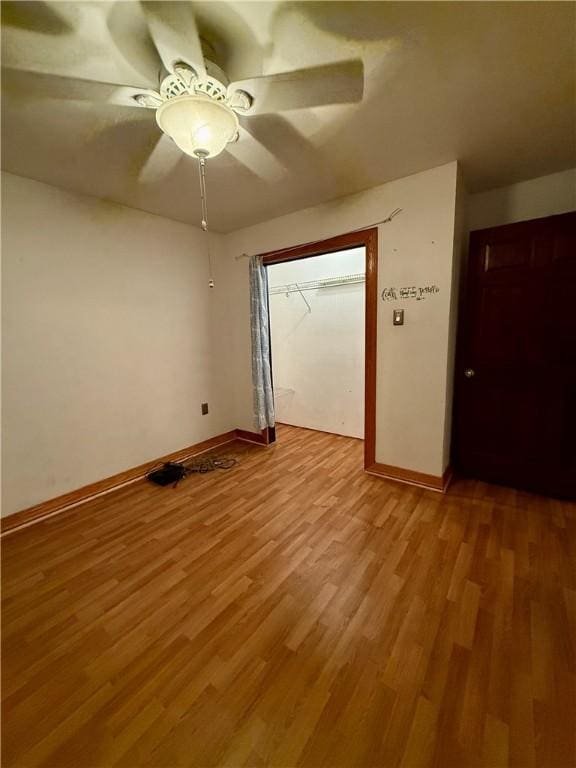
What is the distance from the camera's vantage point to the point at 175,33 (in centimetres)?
106

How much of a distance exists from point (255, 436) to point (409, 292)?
2226 millimetres

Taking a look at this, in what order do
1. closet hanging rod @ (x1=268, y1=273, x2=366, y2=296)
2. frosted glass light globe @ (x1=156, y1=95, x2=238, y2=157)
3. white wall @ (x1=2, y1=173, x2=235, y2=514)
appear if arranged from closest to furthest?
frosted glass light globe @ (x1=156, y1=95, x2=238, y2=157)
white wall @ (x1=2, y1=173, x2=235, y2=514)
closet hanging rod @ (x1=268, y1=273, x2=366, y2=296)

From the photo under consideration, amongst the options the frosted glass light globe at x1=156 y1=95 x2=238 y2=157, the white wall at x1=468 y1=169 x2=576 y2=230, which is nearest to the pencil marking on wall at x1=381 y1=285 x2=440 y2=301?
the white wall at x1=468 y1=169 x2=576 y2=230

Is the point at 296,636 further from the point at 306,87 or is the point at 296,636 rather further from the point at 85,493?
the point at 306,87

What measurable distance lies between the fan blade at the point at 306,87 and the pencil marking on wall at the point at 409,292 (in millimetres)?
1225

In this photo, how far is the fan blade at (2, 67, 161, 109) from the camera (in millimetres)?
1227

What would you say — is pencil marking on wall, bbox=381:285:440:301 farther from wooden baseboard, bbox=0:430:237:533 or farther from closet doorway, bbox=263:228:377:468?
wooden baseboard, bbox=0:430:237:533

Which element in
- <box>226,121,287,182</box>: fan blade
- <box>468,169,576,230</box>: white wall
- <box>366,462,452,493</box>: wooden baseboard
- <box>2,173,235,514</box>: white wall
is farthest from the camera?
<box>366,462,452,493</box>: wooden baseboard

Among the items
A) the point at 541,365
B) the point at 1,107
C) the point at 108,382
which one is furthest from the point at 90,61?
the point at 541,365

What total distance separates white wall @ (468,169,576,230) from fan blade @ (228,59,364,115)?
1709 mm

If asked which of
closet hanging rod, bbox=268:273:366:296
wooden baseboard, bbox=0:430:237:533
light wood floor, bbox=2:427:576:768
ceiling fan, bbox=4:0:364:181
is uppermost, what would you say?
ceiling fan, bbox=4:0:364:181

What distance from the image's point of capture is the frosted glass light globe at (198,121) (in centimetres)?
121

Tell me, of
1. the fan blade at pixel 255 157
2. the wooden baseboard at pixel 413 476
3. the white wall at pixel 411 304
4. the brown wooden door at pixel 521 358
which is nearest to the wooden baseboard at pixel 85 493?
the wooden baseboard at pixel 413 476

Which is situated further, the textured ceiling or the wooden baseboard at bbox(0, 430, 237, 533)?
the wooden baseboard at bbox(0, 430, 237, 533)
